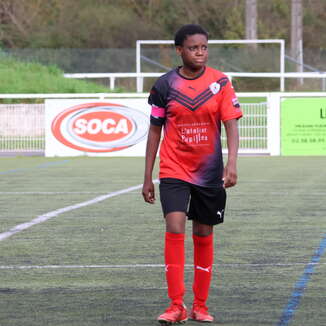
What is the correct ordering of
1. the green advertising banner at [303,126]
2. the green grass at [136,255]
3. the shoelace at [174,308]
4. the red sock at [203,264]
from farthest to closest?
the green advertising banner at [303,126] → the green grass at [136,255] → the red sock at [203,264] → the shoelace at [174,308]

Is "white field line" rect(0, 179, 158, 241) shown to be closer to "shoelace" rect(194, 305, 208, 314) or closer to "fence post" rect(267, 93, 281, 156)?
"shoelace" rect(194, 305, 208, 314)

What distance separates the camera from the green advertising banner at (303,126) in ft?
70.9

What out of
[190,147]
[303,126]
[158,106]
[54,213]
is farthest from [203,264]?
[303,126]

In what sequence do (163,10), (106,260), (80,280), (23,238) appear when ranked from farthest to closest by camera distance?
(163,10) → (23,238) → (106,260) → (80,280)

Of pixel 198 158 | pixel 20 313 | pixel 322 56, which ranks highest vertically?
pixel 322 56

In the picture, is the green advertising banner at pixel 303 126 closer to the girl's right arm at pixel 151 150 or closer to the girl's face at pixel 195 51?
the girl's right arm at pixel 151 150

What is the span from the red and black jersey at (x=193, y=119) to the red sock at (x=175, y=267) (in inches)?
14.2

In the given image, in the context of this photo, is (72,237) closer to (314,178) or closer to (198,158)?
(198,158)

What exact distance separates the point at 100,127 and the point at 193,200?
631 inches

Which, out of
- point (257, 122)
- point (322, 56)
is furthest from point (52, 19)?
point (257, 122)

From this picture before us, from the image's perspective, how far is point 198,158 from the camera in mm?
6090

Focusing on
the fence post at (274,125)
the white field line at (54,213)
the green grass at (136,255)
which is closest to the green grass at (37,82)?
the fence post at (274,125)

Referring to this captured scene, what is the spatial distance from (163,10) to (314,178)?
4388cm

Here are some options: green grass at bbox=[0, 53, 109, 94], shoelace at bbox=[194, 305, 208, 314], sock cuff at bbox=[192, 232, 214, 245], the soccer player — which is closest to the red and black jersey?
the soccer player
